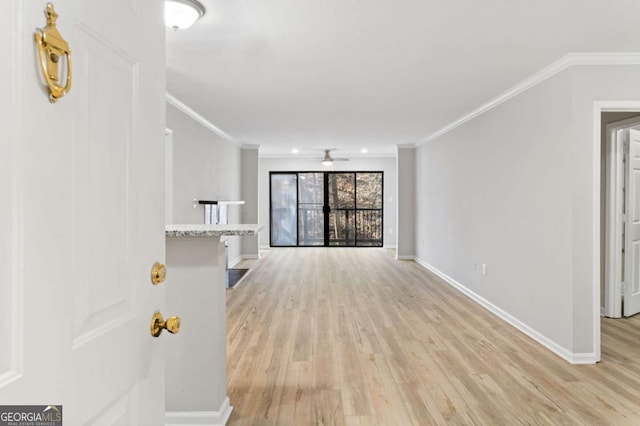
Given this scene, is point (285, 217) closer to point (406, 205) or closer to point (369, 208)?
point (369, 208)

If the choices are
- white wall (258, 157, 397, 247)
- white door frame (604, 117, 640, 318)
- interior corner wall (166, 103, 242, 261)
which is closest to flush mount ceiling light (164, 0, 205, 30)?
interior corner wall (166, 103, 242, 261)

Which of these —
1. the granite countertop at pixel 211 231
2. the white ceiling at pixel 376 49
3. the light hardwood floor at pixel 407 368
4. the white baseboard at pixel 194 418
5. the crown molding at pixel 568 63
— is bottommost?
the light hardwood floor at pixel 407 368

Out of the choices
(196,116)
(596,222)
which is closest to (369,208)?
(196,116)

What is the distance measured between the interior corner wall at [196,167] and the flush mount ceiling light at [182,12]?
2071 mm

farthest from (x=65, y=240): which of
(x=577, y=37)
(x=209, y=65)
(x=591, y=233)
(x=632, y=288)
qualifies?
(x=632, y=288)

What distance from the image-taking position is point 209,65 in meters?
3.34

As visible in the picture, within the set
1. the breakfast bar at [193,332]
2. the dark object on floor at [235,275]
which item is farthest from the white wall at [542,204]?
the dark object on floor at [235,275]

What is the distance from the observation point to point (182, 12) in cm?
228

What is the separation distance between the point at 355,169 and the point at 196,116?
228 inches

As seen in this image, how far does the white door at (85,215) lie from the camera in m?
0.56

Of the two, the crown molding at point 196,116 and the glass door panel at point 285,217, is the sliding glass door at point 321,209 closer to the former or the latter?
the glass door panel at point 285,217

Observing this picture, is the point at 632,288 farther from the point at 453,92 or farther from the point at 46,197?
the point at 46,197

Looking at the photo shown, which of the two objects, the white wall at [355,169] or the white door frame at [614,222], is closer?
the white door frame at [614,222]

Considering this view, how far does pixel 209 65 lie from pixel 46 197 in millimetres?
3024
